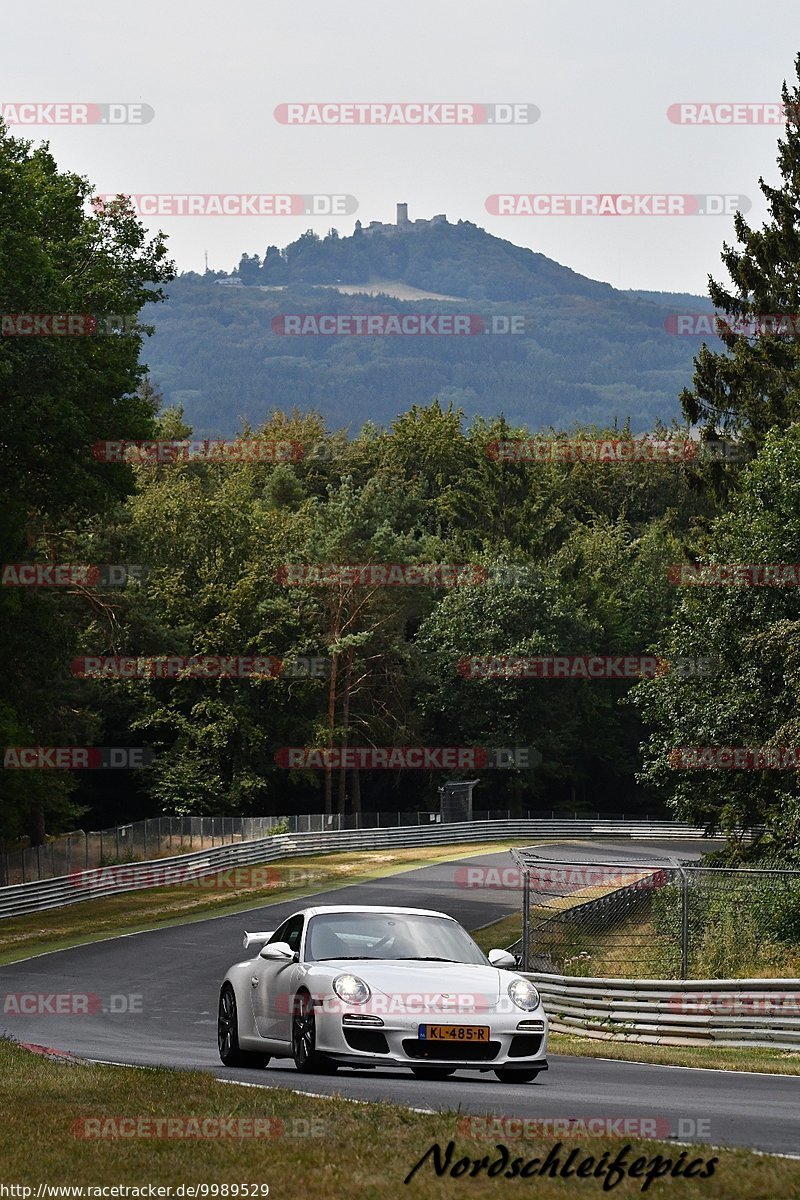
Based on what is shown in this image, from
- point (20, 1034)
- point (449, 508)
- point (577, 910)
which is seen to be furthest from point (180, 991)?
point (449, 508)

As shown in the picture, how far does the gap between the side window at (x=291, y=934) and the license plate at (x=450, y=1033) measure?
5.56 ft

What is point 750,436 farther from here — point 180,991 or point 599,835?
point 599,835

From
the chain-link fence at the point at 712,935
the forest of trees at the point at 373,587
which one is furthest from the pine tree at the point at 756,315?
the chain-link fence at the point at 712,935

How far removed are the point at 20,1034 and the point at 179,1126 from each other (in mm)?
10504

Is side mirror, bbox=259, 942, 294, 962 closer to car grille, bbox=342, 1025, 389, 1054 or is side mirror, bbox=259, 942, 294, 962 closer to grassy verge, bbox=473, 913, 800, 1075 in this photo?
car grille, bbox=342, 1025, 389, 1054

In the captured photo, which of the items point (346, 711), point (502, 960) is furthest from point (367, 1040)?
point (346, 711)

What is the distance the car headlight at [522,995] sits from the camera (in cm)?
1282

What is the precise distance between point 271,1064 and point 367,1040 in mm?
2592

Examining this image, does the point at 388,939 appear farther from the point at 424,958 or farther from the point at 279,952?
the point at 279,952

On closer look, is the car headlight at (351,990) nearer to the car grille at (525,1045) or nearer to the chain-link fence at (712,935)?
the car grille at (525,1045)

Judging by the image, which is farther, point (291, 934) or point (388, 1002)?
point (291, 934)

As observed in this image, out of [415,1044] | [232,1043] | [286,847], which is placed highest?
[415,1044]

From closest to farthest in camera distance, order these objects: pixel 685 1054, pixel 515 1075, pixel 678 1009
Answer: pixel 515 1075
pixel 685 1054
pixel 678 1009

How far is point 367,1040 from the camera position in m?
12.5
